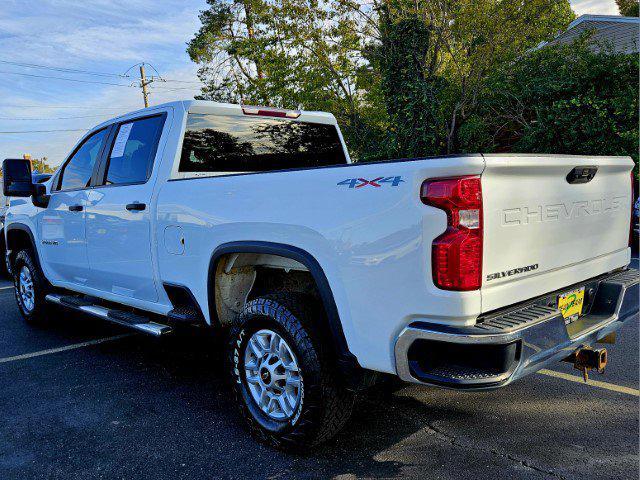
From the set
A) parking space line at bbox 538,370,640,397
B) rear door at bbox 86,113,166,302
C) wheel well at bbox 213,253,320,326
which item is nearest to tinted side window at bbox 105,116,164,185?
rear door at bbox 86,113,166,302

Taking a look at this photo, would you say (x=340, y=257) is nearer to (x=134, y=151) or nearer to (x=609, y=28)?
(x=134, y=151)

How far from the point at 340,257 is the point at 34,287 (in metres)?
4.41

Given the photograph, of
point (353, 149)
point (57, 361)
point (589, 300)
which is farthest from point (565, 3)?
point (57, 361)

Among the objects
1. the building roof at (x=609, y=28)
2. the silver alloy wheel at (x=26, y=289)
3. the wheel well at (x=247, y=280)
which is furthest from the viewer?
the building roof at (x=609, y=28)

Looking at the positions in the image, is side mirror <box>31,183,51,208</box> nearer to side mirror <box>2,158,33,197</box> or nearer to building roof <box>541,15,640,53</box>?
side mirror <box>2,158,33,197</box>

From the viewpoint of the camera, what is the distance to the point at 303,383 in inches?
110

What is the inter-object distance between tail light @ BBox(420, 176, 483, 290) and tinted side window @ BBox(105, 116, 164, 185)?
2429 mm

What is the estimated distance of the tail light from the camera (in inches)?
88.7

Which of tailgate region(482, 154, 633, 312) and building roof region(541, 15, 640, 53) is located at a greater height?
building roof region(541, 15, 640, 53)

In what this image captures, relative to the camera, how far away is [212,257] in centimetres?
329

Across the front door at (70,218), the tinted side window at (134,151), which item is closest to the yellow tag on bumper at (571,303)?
the tinted side window at (134,151)

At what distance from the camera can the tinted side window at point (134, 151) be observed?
4.02 metres

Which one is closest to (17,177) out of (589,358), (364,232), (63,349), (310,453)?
(63,349)

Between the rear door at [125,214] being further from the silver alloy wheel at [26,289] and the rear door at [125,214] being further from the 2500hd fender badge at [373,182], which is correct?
the 2500hd fender badge at [373,182]
